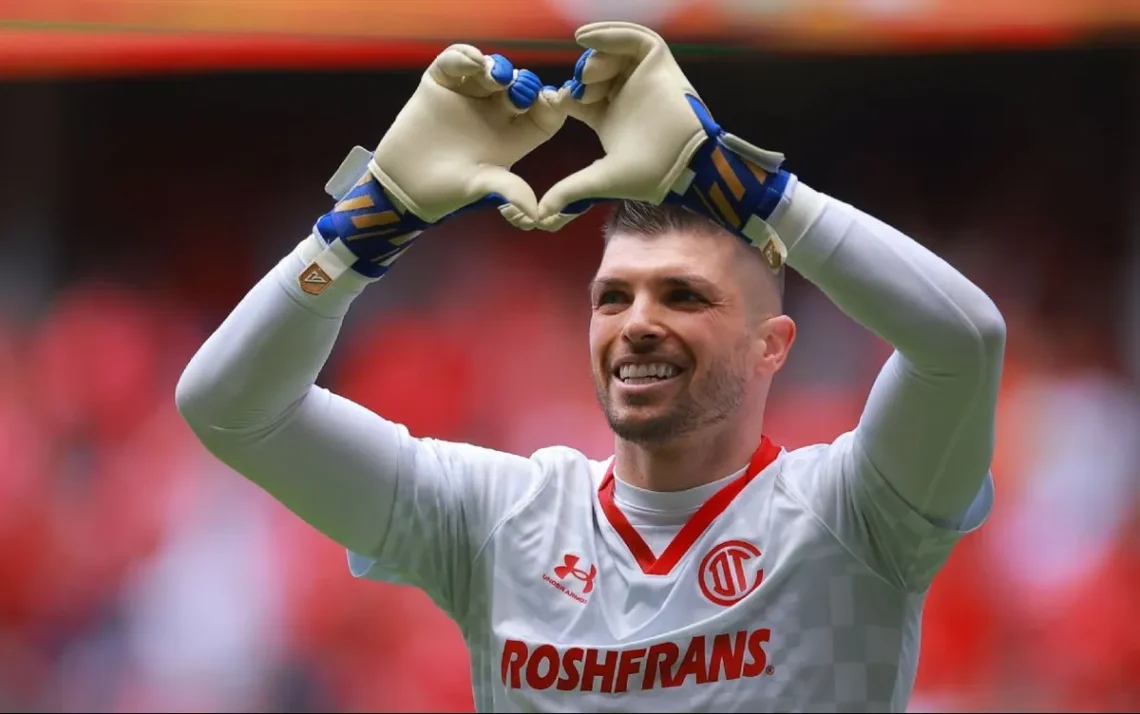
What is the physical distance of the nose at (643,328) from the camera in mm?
1759

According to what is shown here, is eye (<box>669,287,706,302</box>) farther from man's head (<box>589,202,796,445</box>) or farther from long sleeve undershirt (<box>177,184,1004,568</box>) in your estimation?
long sleeve undershirt (<box>177,184,1004,568</box>)

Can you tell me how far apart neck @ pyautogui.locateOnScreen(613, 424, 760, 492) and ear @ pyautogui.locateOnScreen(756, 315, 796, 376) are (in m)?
0.10

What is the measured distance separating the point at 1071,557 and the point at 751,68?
1.54m

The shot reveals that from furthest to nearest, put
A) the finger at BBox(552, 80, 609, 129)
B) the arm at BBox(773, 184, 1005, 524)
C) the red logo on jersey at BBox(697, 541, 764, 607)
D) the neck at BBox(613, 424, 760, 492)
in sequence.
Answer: the neck at BBox(613, 424, 760, 492) → the red logo on jersey at BBox(697, 541, 764, 607) → the finger at BBox(552, 80, 609, 129) → the arm at BBox(773, 184, 1005, 524)

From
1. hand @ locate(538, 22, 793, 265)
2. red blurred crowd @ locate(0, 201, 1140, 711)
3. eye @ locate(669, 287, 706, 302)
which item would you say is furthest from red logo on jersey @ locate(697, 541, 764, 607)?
red blurred crowd @ locate(0, 201, 1140, 711)

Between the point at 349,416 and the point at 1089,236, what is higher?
the point at 349,416

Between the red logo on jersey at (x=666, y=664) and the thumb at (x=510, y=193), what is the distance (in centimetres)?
60

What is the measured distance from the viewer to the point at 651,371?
70.0 inches

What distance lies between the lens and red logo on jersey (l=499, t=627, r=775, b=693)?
5.52 feet

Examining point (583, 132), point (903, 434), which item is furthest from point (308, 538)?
point (903, 434)

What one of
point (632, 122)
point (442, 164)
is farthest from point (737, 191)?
point (442, 164)

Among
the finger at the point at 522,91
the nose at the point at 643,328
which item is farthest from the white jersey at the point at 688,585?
the finger at the point at 522,91

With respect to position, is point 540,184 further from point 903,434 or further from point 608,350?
point 903,434

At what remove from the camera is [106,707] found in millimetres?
3451
